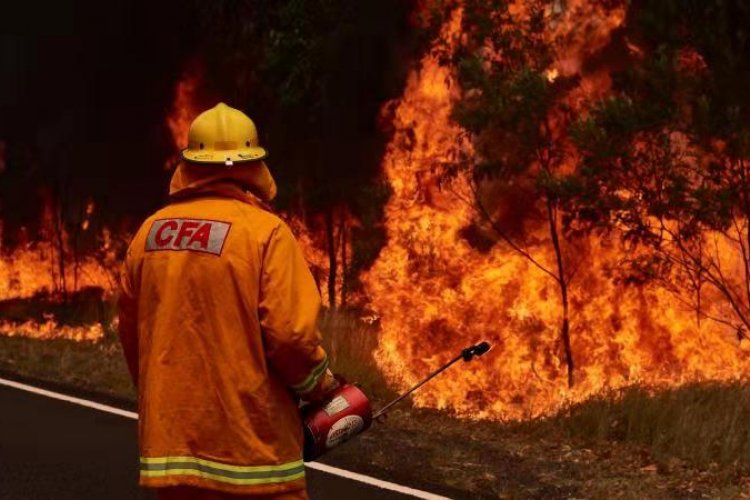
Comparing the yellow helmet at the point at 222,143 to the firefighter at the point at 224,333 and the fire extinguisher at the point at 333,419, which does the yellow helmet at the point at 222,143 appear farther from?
the fire extinguisher at the point at 333,419

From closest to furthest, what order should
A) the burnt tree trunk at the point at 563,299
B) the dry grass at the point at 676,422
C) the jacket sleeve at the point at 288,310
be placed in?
the jacket sleeve at the point at 288,310
the dry grass at the point at 676,422
the burnt tree trunk at the point at 563,299

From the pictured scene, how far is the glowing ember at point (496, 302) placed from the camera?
1170cm

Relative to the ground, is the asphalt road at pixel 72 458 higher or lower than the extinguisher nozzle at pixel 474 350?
lower

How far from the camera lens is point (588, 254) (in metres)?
12.1

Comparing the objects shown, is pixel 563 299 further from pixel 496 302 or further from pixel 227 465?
pixel 227 465

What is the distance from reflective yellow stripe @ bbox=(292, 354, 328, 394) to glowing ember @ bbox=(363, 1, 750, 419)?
6.95m

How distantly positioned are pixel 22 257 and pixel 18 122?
104 inches

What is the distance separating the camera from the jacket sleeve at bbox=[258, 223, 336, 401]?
3.97 m

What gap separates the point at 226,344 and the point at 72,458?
4929 mm

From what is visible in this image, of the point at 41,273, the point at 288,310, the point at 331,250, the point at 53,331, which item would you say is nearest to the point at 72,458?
the point at 288,310

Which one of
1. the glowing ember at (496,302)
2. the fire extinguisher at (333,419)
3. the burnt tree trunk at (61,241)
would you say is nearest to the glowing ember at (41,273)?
the burnt tree trunk at (61,241)

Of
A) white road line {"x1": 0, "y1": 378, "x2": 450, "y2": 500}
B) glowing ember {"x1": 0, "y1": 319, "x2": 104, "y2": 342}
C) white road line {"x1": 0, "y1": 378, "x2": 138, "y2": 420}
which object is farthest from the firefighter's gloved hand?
glowing ember {"x1": 0, "y1": 319, "x2": 104, "y2": 342}

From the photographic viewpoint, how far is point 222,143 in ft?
13.5

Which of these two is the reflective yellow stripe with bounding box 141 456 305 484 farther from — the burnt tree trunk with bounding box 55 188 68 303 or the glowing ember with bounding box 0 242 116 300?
the burnt tree trunk with bounding box 55 188 68 303
